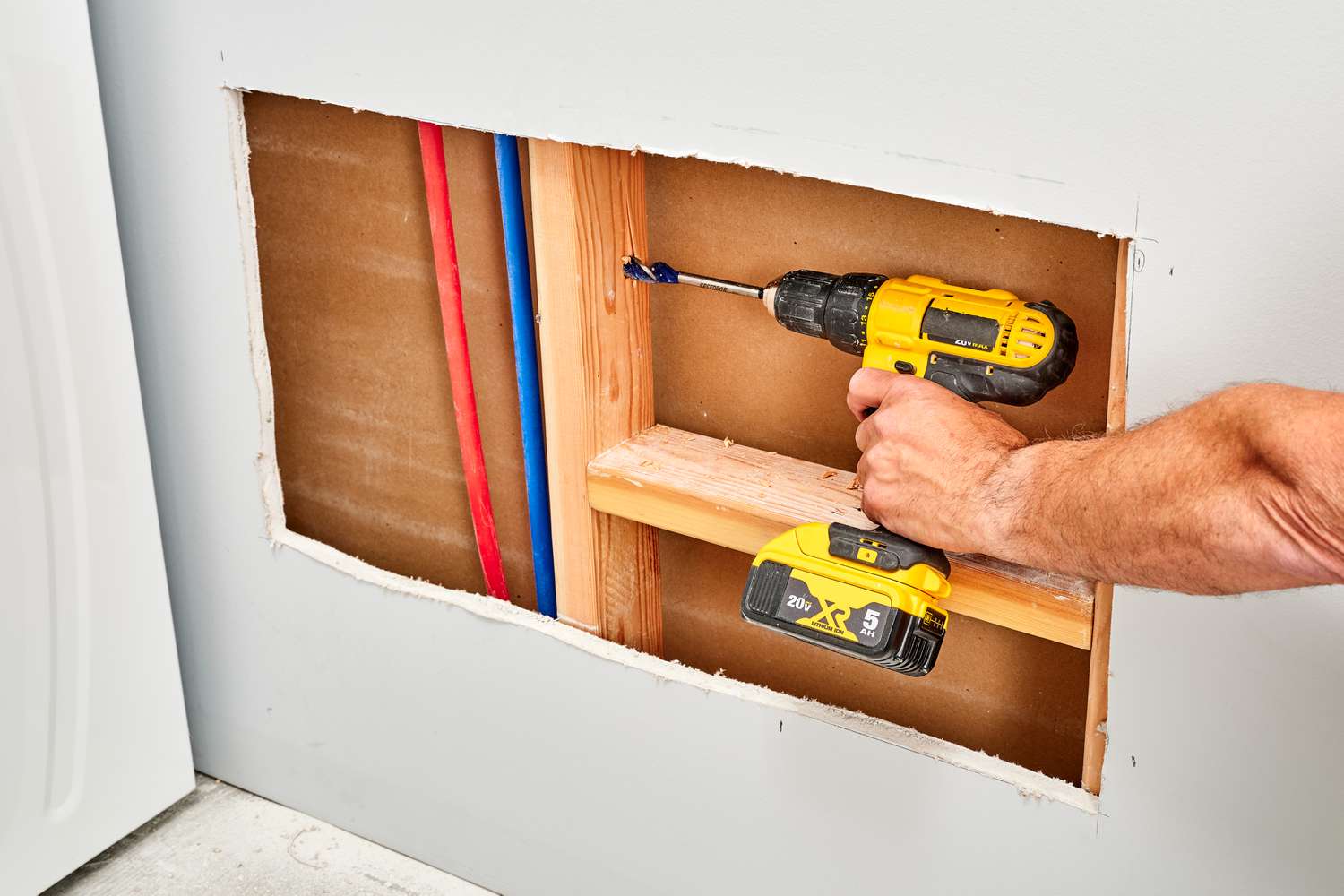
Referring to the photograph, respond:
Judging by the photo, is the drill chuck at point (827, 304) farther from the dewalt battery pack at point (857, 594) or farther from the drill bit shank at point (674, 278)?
the dewalt battery pack at point (857, 594)

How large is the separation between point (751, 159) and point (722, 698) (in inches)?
22.6

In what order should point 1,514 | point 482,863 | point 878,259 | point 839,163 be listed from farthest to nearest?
point 482,863, point 1,514, point 878,259, point 839,163

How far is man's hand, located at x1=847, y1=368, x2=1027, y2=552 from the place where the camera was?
3.22 ft

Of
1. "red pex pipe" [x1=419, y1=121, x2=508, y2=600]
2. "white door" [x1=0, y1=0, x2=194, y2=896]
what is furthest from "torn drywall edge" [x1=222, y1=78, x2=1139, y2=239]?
"white door" [x1=0, y1=0, x2=194, y2=896]

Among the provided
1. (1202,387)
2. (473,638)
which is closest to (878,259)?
(1202,387)

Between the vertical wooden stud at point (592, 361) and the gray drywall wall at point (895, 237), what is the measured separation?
69mm

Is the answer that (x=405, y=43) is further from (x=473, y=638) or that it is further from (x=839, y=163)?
(x=473, y=638)

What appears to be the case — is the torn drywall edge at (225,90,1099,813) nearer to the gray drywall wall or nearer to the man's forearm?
the gray drywall wall

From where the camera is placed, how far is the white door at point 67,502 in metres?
1.31

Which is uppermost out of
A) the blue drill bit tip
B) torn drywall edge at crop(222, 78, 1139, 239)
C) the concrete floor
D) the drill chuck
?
torn drywall edge at crop(222, 78, 1139, 239)

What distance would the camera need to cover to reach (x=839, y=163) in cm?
99

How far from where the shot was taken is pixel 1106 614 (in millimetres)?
1034

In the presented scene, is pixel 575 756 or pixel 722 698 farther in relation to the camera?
pixel 575 756

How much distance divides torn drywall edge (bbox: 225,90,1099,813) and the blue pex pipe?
0.22 ft
